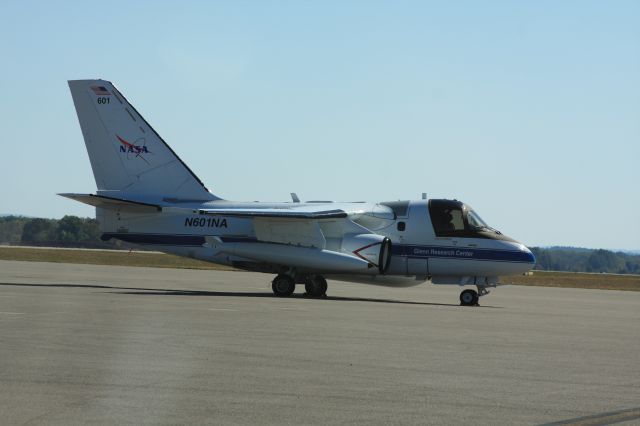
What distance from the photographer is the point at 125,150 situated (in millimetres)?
31156

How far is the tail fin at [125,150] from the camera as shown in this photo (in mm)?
31109

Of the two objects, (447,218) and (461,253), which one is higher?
(447,218)

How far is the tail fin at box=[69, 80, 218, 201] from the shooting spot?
31.1 metres

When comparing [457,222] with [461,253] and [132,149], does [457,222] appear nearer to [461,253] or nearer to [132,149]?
[461,253]

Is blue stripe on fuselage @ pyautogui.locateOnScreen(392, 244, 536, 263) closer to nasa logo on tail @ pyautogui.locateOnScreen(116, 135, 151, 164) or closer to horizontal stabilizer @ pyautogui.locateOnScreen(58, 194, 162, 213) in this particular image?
horizontal stabilizer @ pyautogui.locateOnScreen(58, 194, 162, 213)

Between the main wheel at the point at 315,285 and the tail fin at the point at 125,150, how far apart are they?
4.29m

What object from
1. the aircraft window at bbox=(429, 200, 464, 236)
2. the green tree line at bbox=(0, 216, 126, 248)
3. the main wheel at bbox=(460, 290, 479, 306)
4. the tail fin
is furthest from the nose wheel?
the green tree line at bbox=(0, 216, 126, 248)

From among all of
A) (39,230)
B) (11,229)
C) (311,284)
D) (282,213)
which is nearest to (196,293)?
(282,213)

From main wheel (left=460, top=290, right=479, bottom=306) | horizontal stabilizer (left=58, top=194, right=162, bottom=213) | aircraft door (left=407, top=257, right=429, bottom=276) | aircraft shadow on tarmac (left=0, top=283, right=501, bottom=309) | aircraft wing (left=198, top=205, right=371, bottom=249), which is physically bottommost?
aircraft shadow on tarmac (left=0, top=283, right=501, bottom=309)

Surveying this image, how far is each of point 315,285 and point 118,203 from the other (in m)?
6.35

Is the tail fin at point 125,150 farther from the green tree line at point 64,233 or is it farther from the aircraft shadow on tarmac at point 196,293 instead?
the green tree line at point 64,233

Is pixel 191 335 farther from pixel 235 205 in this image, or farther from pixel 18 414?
pixel 235 205

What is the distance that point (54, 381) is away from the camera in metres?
10.3

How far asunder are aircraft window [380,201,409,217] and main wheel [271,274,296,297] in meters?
3.66
